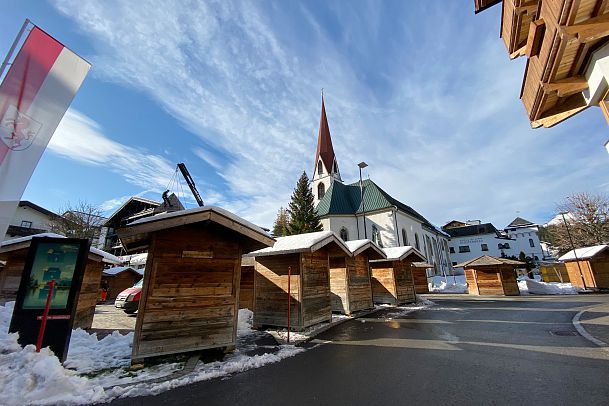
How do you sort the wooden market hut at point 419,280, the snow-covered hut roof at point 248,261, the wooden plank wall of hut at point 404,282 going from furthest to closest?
1. the wooden market hut at point 419,280
2. the wooden plank wall of hut at point 404,282
3. the snow-covered hut roof at point 248,261

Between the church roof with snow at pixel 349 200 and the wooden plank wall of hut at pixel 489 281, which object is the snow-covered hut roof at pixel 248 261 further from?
the church roof with snow at pixel 349 200

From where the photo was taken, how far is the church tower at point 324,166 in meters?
47.4

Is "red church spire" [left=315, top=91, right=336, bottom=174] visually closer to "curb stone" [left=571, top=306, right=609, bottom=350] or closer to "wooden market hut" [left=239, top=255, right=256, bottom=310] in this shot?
"wooden market hut" [left=239, top=255, right=256, bottom=310]

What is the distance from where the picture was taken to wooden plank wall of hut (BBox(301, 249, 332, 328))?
33.9 feet

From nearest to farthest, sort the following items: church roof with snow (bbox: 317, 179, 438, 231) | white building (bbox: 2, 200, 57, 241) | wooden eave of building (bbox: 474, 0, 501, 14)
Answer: wooden eave of building (bbox: 474, 0, 501, 14) → white building (bbox: 2, 200, 57, 241) → church roof with snow (bbox: 317, 179, 438, 231)

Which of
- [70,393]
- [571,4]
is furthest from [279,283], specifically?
[571,4]

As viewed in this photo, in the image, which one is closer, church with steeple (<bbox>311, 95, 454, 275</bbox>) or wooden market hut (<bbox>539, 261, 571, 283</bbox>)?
wooden market hut (<bbox>539, 261, 571, 283</bbox>)

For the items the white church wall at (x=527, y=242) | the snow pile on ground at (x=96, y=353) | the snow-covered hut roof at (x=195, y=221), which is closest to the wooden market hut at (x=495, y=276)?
the snow-covered hut roof at (x=195, y=221)

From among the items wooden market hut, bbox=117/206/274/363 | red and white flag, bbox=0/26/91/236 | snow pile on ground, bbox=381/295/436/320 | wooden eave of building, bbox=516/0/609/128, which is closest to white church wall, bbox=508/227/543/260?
snow pile on ground, bbox=381/295/436/320

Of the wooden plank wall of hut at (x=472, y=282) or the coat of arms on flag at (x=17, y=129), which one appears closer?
the coat of arms on flag at (x=17, y=129)

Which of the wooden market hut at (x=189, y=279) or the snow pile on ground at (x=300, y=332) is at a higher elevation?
the wooden market hut at (x=189, y=279)

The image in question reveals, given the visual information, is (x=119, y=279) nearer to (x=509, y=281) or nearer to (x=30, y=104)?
(x=30, y=104)

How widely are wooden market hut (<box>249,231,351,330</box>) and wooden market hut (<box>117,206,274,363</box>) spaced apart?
10.4ft

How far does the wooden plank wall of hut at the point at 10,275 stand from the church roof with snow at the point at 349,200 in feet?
109
